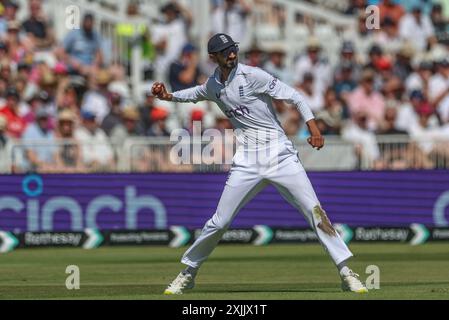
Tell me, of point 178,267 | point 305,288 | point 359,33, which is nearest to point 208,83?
point 305,288

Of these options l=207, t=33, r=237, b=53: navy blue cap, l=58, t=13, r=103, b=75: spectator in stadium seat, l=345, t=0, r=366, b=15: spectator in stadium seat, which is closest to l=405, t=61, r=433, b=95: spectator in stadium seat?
l=345, t=0, r=366, b=15: spectator in stadium seat

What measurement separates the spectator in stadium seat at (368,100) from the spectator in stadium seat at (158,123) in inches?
107

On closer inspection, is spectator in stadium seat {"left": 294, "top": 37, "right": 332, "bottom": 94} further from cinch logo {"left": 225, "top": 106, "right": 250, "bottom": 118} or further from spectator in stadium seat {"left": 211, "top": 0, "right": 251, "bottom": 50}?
cinch logo {"left": 225, "top": 106, "right": 250, "bottom": 118}

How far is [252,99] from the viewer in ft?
40.2

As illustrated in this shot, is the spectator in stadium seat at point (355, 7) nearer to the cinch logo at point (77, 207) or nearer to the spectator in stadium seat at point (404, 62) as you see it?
the spectator in stadium seat at point (404, 62)

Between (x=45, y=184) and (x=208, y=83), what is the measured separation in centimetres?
814

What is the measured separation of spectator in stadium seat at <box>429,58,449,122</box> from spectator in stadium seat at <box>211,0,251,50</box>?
3.38 metres

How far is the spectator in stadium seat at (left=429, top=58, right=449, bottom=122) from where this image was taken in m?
22.7

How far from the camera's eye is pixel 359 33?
2517cm

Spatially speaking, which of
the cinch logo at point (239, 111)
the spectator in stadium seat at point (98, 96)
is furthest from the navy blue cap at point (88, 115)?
the cinch logo at point (239, 111)

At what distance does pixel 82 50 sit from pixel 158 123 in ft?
8.47

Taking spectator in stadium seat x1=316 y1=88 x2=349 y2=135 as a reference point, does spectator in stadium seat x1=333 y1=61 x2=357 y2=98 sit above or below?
above

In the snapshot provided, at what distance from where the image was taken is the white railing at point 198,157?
66.1ft

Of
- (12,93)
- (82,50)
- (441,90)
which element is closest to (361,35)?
(441,90)
